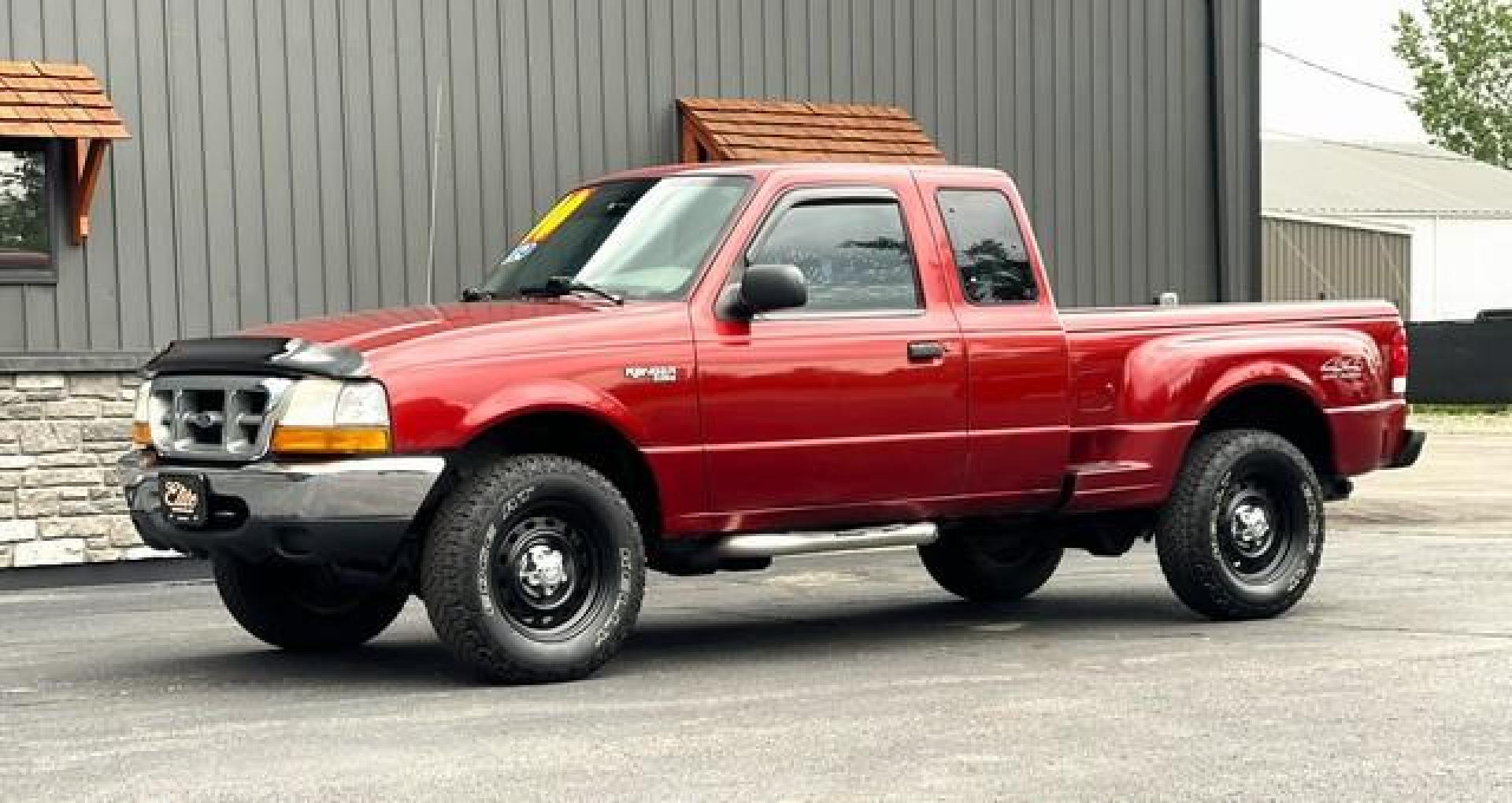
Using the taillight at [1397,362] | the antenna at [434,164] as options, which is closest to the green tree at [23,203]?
the antenna at [434,164]

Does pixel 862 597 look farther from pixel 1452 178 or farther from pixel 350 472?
pixel 1452 178

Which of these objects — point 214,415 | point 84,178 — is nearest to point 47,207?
point 84,178

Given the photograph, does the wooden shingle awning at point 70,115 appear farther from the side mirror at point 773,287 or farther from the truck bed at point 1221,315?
the truck bed at point 1221,315

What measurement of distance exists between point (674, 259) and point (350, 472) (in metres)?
1.72

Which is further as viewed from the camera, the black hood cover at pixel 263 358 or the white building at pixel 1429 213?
the white building at pixel 1429 213

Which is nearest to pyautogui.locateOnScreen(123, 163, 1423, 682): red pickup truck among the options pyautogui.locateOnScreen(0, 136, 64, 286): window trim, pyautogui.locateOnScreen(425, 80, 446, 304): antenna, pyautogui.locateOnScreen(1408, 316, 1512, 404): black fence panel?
pyautogui.locateOnScreen(0, 136, 64, 286): window trim

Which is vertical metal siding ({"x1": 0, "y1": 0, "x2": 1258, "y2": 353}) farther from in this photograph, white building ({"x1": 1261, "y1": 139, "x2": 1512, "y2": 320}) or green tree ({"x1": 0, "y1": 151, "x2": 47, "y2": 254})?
white building ({"x1": 1261, "y1": 139, "x2": 1512, "y2": 320})

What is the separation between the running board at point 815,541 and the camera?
9.23 meters

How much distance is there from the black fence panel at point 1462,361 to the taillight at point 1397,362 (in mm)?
22162

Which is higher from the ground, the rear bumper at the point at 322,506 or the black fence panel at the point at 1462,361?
the rear bumper at the point at 322,506

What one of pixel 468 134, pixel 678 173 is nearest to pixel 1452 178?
pixel 468 134

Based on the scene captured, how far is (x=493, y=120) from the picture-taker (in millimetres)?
16031

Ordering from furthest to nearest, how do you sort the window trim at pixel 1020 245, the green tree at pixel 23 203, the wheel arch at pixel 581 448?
1. the green tree at pixel 23 203
2. the window trim at pixel 1020 245
3. the wheel arch at pixel 581 448

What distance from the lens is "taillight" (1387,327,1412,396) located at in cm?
1126
